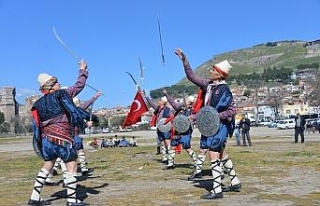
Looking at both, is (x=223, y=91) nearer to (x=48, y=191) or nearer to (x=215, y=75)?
(x=215, y=75)

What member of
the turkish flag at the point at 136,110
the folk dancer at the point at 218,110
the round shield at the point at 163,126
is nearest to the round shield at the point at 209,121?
the folk dancer at the point at 218,110

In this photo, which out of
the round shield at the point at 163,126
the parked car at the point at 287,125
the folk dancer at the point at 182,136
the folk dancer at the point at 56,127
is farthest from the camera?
the parked car at the point at 287,125

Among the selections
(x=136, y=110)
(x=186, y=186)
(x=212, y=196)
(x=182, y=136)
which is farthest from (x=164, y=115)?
(x=212, y=196)

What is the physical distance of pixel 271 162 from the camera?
15.1 metres

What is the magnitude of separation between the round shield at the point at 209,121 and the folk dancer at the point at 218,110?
0.30 ft

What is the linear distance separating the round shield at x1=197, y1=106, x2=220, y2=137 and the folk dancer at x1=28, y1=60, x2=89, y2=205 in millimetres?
1978

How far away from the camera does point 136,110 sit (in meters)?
18.6

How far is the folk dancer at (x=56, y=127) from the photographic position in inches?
334

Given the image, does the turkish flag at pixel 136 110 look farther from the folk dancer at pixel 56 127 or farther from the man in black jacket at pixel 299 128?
the man in black jacket at pixel 299 128

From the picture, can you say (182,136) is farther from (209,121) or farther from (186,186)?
(209,121)

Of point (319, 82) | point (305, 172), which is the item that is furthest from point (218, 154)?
point (319, 82)

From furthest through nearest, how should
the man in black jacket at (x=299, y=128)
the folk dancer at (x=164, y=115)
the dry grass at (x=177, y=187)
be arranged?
the man in black jacket at (x=299, y=128) → the folk dancer at (x=164, y=115) → the dry grass at (x=177, y=187)

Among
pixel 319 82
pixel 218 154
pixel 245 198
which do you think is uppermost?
pixel 319 82

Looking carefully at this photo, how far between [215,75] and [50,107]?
114 inches
